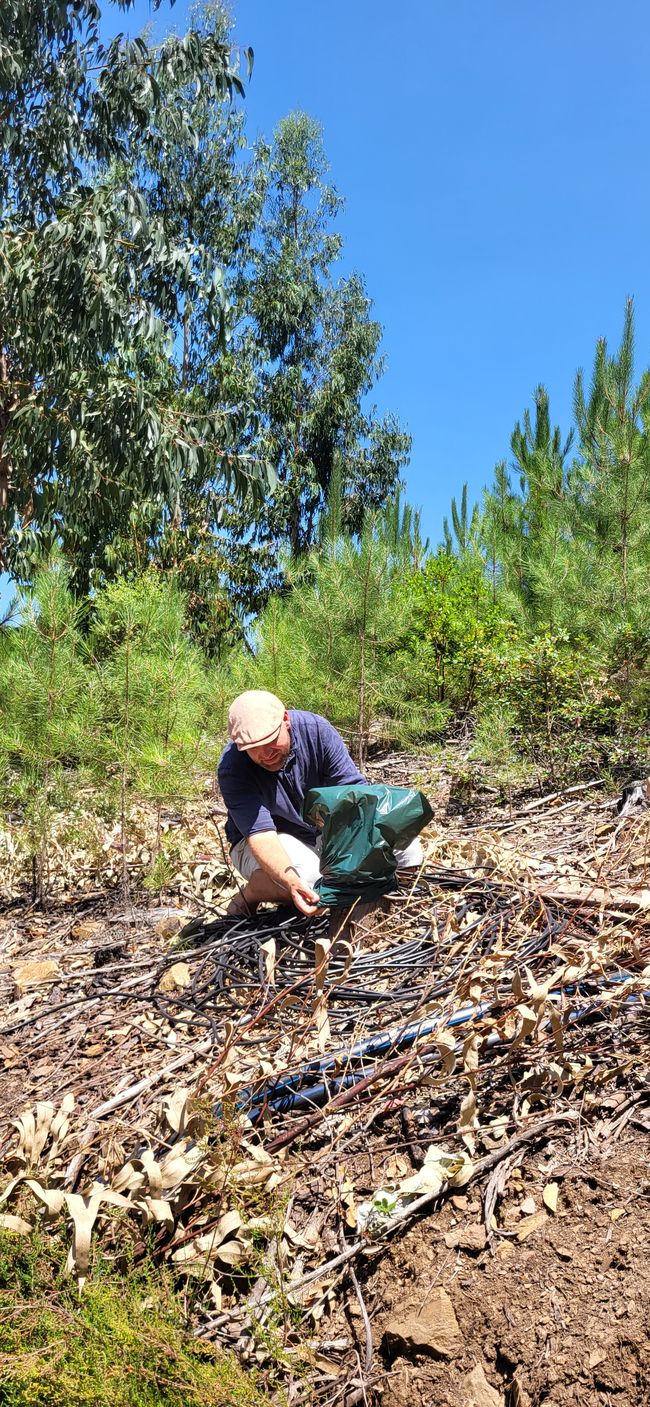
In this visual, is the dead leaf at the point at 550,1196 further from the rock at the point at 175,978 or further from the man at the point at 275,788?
the rock at the point at 175,978

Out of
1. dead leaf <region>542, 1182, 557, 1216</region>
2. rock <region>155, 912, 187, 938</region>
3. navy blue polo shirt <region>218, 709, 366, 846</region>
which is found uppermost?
navy blue polo shirt <region>218, 709, 366, 846</region>

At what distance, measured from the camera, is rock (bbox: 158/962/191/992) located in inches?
107

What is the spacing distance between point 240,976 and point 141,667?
1748 millimetres

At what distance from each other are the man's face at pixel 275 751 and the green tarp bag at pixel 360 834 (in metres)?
0.19

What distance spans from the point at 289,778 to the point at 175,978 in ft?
2.39

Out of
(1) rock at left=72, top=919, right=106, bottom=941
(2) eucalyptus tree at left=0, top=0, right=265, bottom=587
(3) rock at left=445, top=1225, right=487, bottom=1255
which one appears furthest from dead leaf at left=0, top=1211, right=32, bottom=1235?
(2) eucalyptus tree at left=0, top=0, right=265, bottom=587

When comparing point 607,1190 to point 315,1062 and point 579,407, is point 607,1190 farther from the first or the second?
point 579,407

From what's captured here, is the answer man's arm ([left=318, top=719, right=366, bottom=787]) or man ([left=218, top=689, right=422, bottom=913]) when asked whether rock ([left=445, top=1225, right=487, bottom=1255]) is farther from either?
man's arm ([left=318, top=719, right=366, bottom=787])

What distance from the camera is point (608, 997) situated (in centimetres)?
212

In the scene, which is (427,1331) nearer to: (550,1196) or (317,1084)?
(550,1196)

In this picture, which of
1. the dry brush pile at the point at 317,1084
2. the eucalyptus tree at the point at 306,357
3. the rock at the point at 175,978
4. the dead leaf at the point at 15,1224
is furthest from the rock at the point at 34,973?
the eucalyptus tree at the point at 306,357

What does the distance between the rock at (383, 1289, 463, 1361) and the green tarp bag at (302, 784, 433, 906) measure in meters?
1.20

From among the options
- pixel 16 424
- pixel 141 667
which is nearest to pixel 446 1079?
pixel 141 667

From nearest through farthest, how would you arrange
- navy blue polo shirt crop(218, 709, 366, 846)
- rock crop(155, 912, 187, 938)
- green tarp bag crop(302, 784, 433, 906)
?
green tarp bag crop(302, 784, 433, 906)
navy blue polo shirt crop(218, 709, 366, 846)
rock crop(155, 912, 187, 938)
